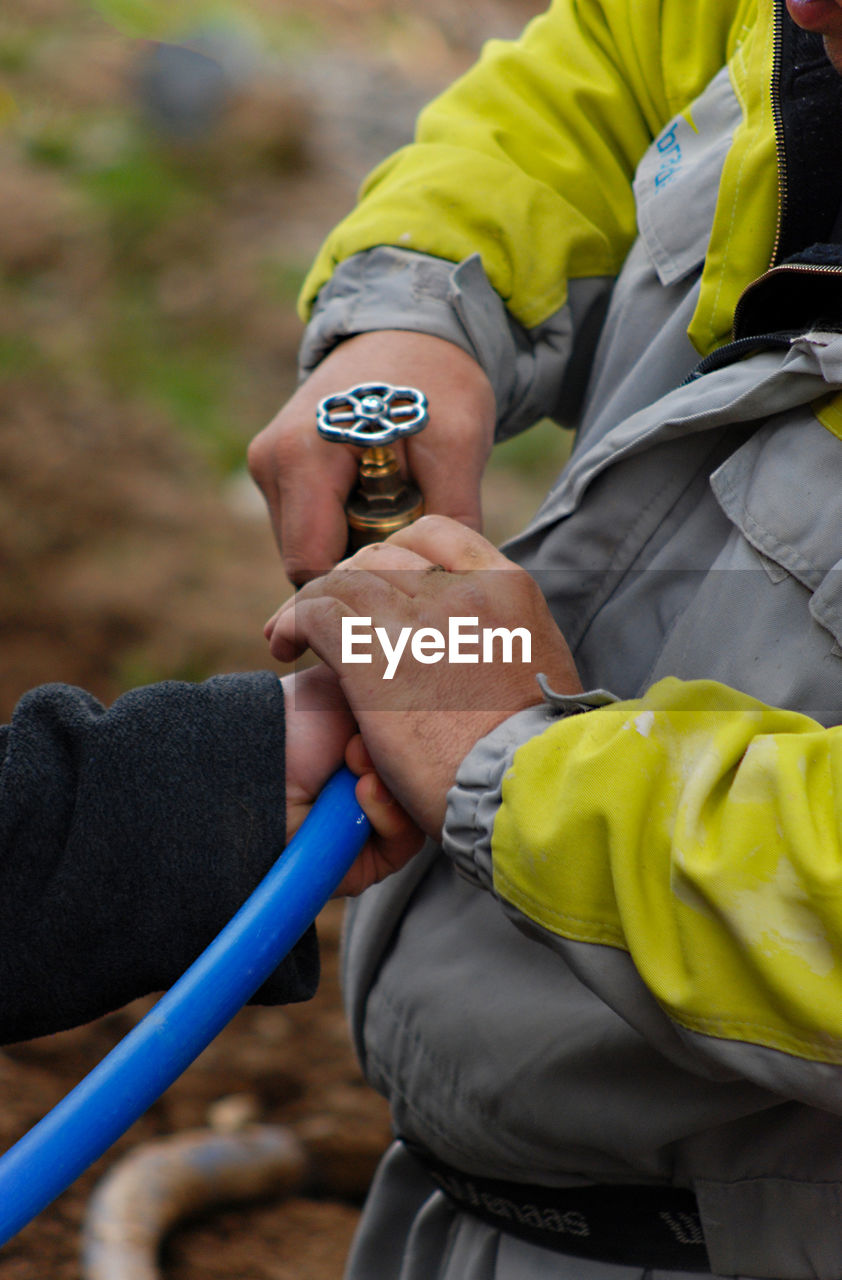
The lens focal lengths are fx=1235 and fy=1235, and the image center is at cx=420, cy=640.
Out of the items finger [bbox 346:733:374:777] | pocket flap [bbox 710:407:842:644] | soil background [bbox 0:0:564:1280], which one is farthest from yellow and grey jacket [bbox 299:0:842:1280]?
soil background [bbox 0:0:564:1280]

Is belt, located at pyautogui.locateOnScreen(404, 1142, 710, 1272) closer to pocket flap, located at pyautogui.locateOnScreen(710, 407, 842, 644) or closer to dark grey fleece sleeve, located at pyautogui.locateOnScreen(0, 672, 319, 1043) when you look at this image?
dark grey fleece sleeve, located at pyautogui.locateOnScreen(0, 672, 319, 1043)

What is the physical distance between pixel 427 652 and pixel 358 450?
32 cm

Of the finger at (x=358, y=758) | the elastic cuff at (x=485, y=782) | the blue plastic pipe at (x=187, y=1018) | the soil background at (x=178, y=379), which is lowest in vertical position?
the soil background at (x=178, y=379)

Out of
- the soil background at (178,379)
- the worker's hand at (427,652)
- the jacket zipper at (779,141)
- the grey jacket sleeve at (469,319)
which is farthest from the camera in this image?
the soil background at (178,379)

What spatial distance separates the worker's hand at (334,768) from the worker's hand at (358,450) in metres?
0.19

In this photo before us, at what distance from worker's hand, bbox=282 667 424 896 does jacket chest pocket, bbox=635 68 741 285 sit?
1.63 feet

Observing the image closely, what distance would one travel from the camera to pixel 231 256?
443 cm

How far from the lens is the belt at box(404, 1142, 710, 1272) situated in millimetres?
982

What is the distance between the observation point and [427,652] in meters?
0.89

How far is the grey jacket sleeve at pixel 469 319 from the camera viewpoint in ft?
4.03

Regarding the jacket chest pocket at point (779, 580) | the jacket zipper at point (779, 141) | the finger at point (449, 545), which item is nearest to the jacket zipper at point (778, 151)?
the jacket zipper at point (779, 141)

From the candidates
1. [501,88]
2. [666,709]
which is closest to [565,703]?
[666,709]

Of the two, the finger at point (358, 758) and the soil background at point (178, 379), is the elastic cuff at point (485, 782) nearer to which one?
the finger at point (358, 758)

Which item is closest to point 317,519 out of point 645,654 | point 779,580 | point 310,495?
point 310,495
